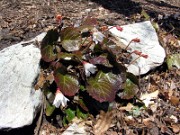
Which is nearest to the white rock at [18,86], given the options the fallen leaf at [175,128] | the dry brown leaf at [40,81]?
the dry brown leaf at [40,81]

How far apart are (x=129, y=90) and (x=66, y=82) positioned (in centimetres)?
51

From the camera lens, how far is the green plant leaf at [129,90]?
109 inches

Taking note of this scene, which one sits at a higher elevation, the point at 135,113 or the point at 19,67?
the point at 19,67

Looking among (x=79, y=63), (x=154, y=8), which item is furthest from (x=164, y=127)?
(x=154, y=8)

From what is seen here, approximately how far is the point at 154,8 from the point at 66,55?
74.0 inches

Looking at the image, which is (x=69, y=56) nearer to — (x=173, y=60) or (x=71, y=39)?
(x=71, y=39)

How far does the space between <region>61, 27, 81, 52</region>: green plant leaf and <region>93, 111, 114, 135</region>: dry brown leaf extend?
55cm

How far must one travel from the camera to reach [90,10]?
12.7 ft

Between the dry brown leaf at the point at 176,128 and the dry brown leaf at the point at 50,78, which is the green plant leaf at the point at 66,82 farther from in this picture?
the dry brown leaf at the point at 176,128

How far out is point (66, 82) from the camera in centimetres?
261

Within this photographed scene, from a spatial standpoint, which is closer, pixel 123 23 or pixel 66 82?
pixel 66 82

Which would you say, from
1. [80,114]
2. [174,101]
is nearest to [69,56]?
[80,114]

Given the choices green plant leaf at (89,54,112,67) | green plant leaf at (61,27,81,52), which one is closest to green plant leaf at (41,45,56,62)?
green plant leaf at (61,27,81,52)

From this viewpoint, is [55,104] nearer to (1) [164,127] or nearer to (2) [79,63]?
(2) [79,63]
